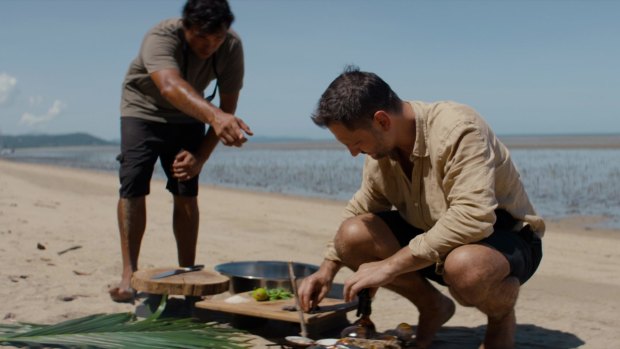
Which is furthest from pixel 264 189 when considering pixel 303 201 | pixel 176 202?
pixel 176 202

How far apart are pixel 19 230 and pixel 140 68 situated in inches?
129

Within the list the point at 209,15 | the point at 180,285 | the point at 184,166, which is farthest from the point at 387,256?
the point at 209,15

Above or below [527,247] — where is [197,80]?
above

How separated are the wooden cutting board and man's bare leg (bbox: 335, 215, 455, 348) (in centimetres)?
30

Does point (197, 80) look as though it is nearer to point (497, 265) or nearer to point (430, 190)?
point (430, 190)

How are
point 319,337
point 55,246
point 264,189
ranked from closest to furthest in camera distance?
point 319,337 < point 55,246 < point 264,189

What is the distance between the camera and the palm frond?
3.13 meters

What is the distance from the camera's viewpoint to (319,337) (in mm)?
3766

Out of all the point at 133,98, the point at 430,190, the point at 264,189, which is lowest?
the point at 264,189

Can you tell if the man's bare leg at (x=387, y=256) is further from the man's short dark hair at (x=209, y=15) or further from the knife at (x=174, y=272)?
the man's short dark hair at (x=209, y=15)

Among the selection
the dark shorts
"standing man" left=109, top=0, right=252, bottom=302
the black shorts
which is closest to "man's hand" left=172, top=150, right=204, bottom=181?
"standing man" left=109, top=0, right=252, bottom=302

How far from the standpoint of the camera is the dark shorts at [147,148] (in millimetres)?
4672

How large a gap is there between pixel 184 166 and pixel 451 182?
2040 mm

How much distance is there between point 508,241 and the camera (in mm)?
3152
